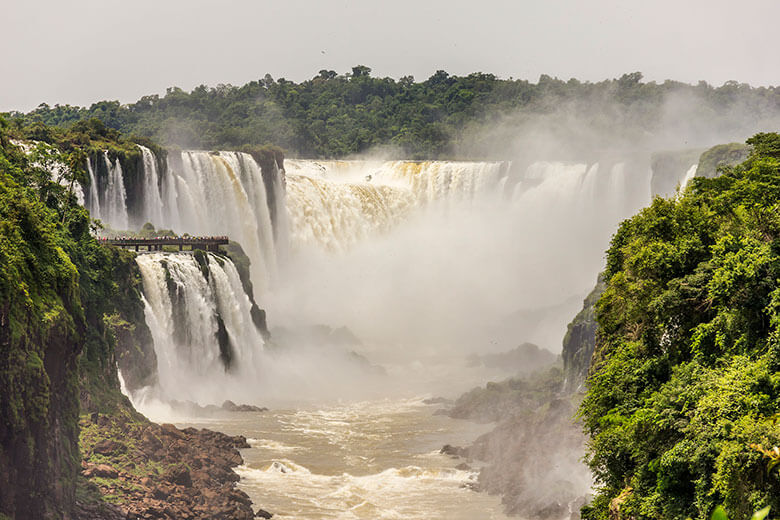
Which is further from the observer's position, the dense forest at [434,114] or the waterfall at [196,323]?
the dense forest at [434,114]

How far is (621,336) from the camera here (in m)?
25.7

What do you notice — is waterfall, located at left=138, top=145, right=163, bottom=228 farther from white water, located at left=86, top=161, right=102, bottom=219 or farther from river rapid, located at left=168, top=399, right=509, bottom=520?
river rapid, located at left=168, top=399, right=509, bottom=520

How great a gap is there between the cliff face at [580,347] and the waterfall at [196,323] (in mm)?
17078

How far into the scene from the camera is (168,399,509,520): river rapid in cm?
3231

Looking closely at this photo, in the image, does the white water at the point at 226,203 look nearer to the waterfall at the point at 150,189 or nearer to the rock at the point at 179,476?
the waterfall at the point at 150,189

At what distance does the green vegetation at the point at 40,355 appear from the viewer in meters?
23.0

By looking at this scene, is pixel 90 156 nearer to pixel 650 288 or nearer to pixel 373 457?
pixel 373 457

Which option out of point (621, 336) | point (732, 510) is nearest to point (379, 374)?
point (621, 336)

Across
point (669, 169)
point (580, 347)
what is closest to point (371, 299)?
A: point (669, 169)

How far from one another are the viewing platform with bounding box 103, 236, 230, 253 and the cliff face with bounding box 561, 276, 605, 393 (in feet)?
66.3

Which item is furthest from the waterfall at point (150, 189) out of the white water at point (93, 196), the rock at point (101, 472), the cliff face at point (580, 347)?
the rock at point (101, 472)

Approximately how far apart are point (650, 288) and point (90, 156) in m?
37.2

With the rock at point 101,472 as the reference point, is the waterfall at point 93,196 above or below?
above

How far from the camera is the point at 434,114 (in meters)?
124
